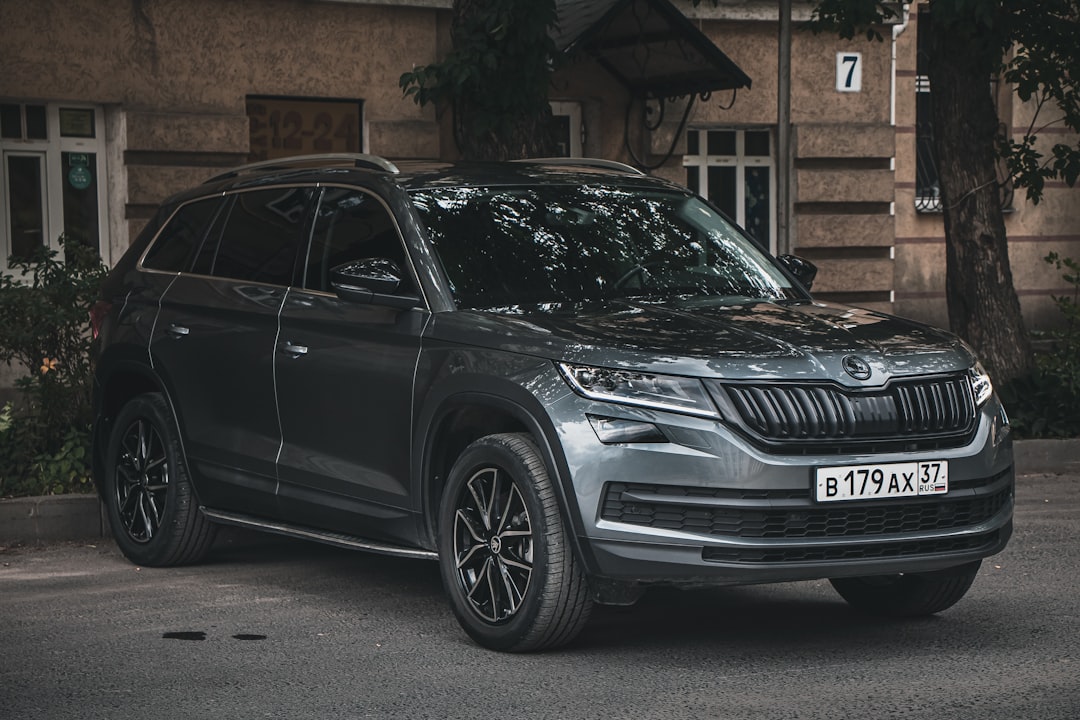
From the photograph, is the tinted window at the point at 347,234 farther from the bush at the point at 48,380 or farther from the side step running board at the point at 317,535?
the bush at the point at 48,380

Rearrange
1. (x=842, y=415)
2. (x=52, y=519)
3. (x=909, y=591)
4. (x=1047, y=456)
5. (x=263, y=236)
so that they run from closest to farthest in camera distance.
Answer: (x=842, y=415) < (x=909, y=591) < (x=263, y=236) < (x=52, y=519) < (x=1047, y=456)

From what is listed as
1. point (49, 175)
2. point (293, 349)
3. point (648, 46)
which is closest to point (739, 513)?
point (293, 349)

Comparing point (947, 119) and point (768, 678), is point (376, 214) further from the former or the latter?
point (947, 119)

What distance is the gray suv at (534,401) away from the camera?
236 inches

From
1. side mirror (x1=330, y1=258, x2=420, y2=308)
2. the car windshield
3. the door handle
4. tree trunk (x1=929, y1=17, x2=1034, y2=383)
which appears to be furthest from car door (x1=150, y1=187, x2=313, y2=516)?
tree trunk (x1=929, y1=17, x2=1034, y2=383)

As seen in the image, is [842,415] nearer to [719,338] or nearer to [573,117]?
[719,338]

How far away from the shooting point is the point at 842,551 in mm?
6086

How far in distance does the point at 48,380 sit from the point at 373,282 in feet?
13.0

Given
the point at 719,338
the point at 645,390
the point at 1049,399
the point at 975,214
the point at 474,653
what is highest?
the point at 975,214

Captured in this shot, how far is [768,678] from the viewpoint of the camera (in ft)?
19.7

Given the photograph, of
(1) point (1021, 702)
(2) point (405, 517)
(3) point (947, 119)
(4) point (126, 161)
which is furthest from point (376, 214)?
(4) point (126, 161)

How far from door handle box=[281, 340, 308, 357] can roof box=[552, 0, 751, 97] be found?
341 inches

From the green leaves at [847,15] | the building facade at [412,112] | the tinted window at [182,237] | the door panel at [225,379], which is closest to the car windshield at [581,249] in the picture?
the door panel at [225,379]

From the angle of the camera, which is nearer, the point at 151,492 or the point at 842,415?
the point at 842,415
